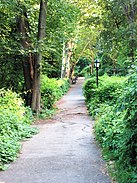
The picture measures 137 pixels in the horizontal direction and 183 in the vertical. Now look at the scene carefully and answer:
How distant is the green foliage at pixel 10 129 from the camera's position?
5.99 m

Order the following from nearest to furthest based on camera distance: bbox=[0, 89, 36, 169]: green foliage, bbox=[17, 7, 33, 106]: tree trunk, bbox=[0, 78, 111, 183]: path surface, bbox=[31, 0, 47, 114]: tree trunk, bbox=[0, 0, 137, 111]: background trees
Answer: bbox=[0, 78, 111, 183]: path surface → bbox=[0, 89, 36, 169]: green foliage → bbox=[0, 0, 137, 111]: background trees → bbox=[17, 7, 33, 106]: tree trunk → bbox=[31, 0, 47, 114]: tree trunk

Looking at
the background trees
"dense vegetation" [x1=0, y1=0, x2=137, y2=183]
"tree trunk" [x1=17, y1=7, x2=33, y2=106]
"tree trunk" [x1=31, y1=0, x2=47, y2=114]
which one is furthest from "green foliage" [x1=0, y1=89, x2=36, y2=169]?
the background trees

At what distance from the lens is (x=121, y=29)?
17906mm

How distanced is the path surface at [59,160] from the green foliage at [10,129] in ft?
0.74

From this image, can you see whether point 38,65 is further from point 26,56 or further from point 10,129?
point 10,129

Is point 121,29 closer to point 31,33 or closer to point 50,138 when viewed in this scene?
point 31,33

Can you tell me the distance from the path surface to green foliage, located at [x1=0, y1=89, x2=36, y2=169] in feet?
0.74

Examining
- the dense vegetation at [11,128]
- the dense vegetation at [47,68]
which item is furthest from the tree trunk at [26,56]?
the dense vegetation at [11,128]

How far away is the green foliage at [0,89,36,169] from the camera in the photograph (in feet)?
19.6

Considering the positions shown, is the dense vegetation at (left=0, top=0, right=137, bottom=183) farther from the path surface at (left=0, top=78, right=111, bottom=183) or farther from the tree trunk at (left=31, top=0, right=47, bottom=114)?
the path surface at (left=0, top=78, right=111, bottom=183)

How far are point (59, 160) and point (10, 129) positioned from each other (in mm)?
2565

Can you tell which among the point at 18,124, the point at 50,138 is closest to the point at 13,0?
the point at 18,124

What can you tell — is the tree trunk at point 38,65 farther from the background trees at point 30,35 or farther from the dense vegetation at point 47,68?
the background trees at point 30,35

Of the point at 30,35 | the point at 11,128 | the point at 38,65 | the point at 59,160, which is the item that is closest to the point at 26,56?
the point at 38,65
